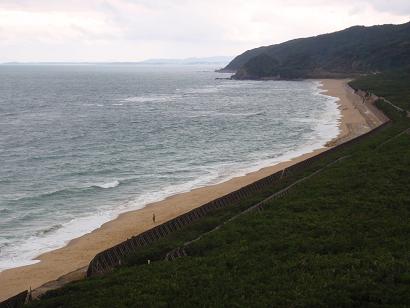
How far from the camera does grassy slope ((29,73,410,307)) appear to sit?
62.8ft

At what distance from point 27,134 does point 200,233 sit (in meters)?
60.1

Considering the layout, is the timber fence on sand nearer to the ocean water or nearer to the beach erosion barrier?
the beach erosion barrier

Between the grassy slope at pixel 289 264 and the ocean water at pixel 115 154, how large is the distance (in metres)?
11.8

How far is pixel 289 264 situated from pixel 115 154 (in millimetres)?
45455

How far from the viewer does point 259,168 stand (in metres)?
56.2

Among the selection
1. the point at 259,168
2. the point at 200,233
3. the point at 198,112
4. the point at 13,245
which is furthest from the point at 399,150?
the point at 198,112

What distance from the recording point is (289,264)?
22.2 meters

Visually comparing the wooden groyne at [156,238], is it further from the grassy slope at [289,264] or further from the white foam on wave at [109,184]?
the white foam on wave at [109,184]

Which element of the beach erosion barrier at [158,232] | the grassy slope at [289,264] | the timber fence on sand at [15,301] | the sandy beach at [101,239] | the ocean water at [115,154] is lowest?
the ocean water at [115,154]

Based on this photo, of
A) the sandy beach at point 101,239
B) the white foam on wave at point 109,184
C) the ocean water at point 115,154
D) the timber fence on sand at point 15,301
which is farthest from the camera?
the white foam on wave at point 109,184

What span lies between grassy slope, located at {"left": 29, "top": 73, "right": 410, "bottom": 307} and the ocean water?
11785 millimetres

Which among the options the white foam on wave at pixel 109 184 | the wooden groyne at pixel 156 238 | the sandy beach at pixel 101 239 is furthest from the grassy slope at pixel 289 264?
the white foam on wave at pixel 109 184

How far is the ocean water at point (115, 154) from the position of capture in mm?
39031

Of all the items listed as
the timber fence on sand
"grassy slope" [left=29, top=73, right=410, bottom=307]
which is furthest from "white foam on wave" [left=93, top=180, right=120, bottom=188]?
the timber fence on sand
